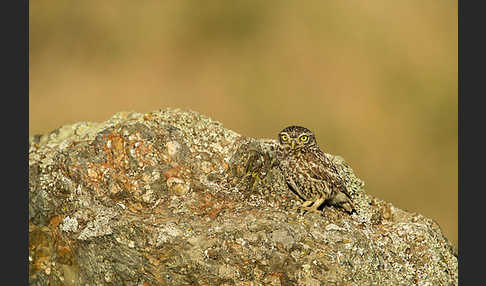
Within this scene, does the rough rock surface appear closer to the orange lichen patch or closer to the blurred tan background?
the orange lichen patch

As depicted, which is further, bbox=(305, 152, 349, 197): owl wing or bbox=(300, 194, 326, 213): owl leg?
bbox=(305, 152, 349, 197): owl wing

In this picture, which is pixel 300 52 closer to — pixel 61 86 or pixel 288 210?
pixel 61 86

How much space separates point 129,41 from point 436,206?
10237 millimetres

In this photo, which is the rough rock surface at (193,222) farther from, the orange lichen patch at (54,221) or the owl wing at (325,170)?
the owl wing at (325,170)

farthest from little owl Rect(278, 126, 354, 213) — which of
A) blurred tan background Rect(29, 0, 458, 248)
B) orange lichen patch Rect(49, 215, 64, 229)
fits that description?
blurred tan background Rect(29, 0, 458, 248)

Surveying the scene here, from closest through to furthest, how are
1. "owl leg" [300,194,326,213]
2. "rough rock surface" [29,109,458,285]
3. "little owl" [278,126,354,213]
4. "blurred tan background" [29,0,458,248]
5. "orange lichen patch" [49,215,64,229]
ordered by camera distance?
"rough rock surface" [29,109,458,285]
"owl leg" [300,194,326,213]
"orange lichen patch" [49,215,64,229]
"little owl" [278,126,354,213]
"blurred tan background" [29,0,458,248]

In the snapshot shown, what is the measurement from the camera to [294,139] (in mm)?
7500

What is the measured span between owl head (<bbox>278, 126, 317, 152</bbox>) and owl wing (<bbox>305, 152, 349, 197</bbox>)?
0.19 m

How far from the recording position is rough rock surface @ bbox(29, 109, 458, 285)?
6086 millimetres

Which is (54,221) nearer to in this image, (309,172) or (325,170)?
(309,172)

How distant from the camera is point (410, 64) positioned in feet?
50.4

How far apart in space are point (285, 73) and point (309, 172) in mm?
8696

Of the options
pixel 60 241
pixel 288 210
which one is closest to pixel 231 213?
pixel 288 210

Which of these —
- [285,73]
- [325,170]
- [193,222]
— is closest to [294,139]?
[325,170]
